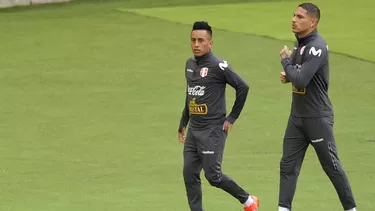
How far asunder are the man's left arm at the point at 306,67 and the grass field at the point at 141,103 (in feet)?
7.51

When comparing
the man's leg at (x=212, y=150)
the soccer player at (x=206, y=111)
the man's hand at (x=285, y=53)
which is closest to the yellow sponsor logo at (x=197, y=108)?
the soccer player at (x=206, y=111)

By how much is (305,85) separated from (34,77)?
11.2 m

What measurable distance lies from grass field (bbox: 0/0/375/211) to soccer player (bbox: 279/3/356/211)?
4.51ft

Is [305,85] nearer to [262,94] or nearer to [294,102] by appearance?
[294,102]

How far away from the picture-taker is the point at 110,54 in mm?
22766

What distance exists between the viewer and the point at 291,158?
1110 cm

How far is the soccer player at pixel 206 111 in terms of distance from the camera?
11.2 metres

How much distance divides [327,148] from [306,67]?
95 cm

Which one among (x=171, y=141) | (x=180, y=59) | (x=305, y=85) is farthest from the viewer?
(x=180, y=59)

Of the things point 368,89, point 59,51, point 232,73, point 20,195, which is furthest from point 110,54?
point 232,73

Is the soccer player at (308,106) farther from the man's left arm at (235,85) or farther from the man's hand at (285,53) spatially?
the man's left arm at (235,85)

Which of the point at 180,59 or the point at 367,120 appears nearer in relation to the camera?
the point at 367,120

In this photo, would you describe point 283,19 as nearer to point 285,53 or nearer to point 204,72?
point 204,72

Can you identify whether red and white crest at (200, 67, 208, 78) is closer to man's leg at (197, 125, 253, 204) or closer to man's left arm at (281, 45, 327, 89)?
man's leg at (197, 125, 253, 204)
